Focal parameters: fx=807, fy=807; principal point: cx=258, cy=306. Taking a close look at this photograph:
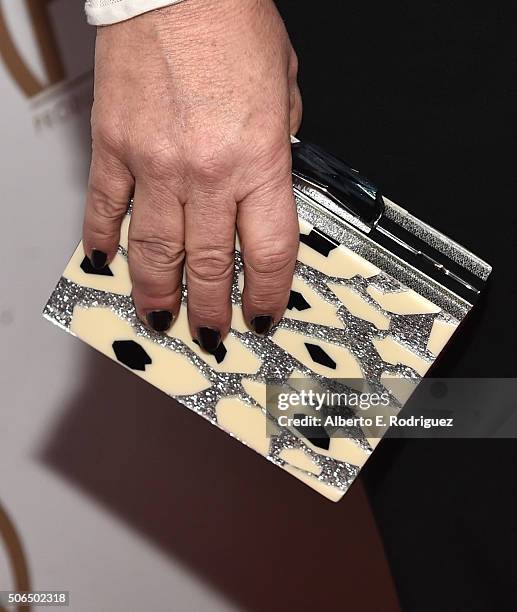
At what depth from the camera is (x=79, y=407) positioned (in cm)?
112

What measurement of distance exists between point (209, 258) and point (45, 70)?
56cm

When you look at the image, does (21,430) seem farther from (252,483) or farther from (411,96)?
(411,96)

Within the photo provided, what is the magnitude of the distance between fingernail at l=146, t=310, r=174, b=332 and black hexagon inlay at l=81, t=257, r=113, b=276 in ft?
0.16

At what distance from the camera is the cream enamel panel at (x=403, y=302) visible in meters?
0.56

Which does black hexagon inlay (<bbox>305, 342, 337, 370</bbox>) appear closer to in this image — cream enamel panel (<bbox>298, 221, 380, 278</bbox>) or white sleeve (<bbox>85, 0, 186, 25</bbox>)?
cream enamel panel (<bbox>298, 221, 380, 278</bbox>)

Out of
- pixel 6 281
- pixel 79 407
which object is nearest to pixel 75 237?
pixel 6 281

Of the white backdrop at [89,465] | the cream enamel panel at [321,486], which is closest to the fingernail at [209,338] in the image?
the cream enamel panel at [321,486]

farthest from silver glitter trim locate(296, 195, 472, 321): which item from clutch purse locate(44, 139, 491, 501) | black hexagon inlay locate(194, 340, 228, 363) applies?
black hexagon inlay locate(194, 340, 228, 363)

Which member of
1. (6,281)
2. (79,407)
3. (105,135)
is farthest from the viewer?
(79,407)

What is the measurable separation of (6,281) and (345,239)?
58 cm

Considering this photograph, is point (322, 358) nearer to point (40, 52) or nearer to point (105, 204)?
point (105, 204)

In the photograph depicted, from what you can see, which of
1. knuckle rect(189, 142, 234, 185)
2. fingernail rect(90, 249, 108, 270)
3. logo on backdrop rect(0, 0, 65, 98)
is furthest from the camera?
logo on backdrop rect(0, 0, 65, 98)

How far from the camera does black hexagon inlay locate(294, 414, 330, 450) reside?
1.89 feet

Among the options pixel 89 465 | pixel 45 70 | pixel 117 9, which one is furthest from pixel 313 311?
pixel 89 465
